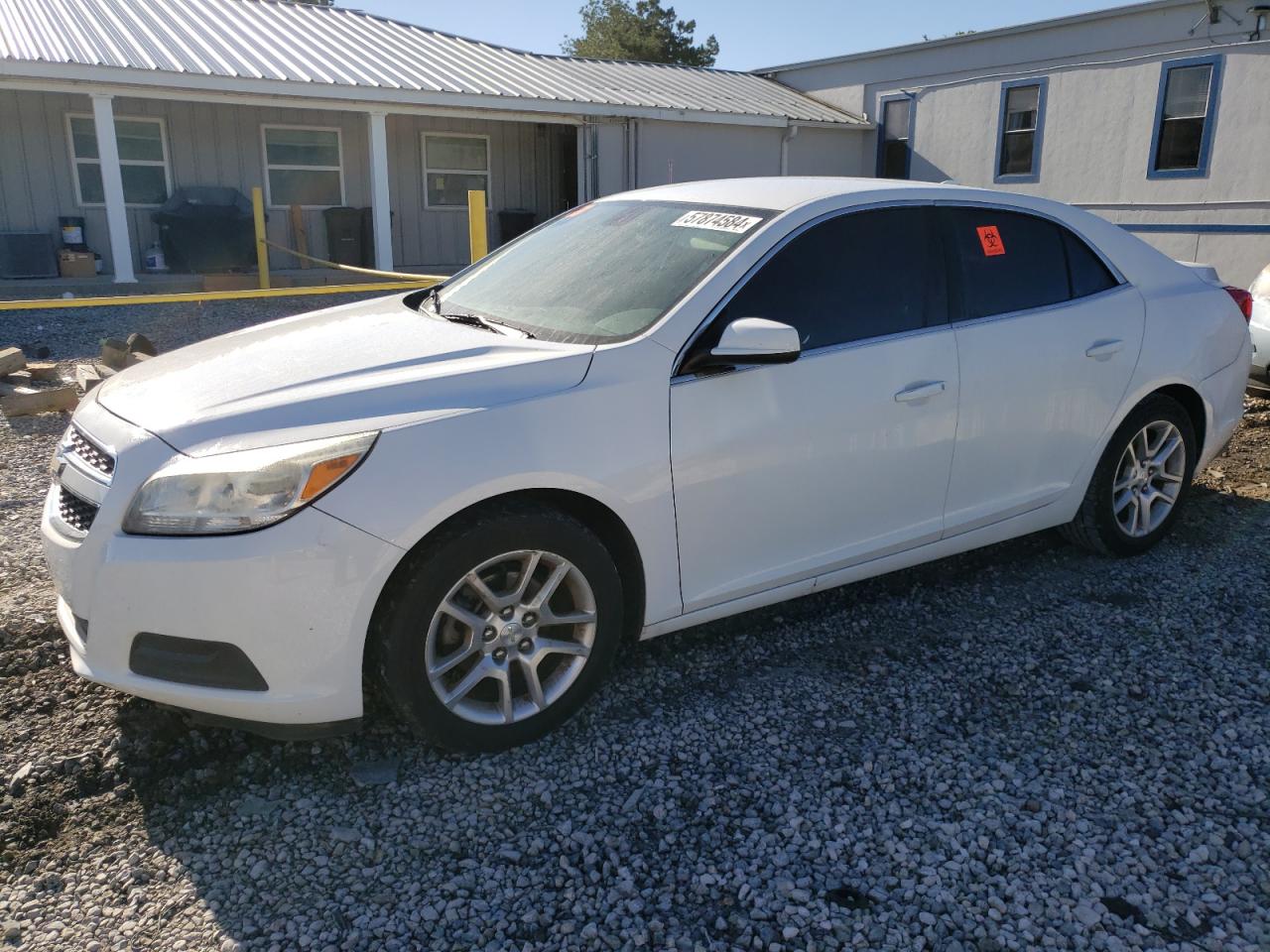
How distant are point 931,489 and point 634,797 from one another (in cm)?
165

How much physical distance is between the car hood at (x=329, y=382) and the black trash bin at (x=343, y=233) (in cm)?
1425

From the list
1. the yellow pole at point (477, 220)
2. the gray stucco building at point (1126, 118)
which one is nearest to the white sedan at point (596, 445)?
the yellow pole at point (477, 220)

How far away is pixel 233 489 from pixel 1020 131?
17.4 meters

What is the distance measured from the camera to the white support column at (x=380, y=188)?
15.4 metres

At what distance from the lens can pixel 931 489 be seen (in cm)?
377

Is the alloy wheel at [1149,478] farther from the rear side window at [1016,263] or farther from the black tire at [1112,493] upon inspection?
the rear side window at [1016,263]

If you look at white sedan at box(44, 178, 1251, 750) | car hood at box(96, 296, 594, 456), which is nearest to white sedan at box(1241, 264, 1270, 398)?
white sedan at box(44, 178, 1251, 750)

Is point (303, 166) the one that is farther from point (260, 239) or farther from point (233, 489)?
point (233, 489)

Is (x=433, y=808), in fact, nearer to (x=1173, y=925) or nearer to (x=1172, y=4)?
(x=1173, y=925)

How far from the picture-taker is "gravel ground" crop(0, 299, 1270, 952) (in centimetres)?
241

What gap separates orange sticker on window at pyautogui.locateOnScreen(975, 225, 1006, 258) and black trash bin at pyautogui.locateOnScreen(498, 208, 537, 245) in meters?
15.5

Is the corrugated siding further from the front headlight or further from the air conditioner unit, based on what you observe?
the front headlight

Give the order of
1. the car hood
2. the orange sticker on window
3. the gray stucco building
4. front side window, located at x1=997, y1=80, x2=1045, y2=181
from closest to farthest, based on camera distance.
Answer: the car hood < the orange sticker on window < the gray stucco building < front side window, located at x1=997, y1=80, x2=1045, y2=181

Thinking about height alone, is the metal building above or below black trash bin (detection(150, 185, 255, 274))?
above
